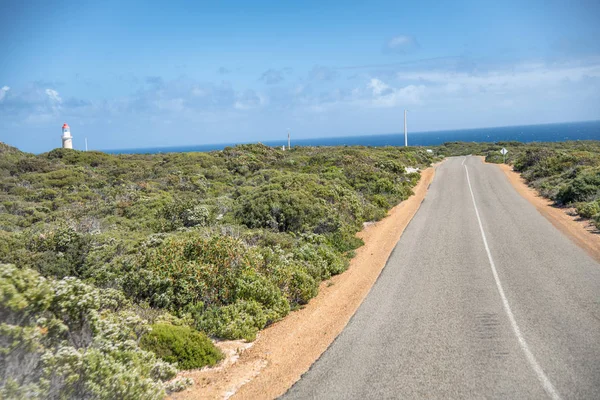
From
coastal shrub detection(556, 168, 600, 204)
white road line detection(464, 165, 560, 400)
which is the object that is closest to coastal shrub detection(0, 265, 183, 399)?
white road line detection(464, 165, 560, 400)

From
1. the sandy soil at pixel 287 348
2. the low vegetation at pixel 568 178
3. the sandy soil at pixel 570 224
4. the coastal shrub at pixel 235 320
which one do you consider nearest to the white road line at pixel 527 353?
the sandy soil at pixel 287 348

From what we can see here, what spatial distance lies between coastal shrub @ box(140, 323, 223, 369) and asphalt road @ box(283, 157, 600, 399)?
183cm

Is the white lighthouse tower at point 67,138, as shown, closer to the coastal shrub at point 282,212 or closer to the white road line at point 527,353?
the coastal shrub at point 282,212

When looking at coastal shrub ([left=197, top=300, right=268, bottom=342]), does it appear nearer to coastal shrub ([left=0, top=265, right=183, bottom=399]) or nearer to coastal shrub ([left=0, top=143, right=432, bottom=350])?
coastal shrub ([left=0, top=143, right=432, bottom=350])

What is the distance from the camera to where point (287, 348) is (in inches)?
333

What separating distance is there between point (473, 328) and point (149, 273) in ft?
22.2

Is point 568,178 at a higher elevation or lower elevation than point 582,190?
higher

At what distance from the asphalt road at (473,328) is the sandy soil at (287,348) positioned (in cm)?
31

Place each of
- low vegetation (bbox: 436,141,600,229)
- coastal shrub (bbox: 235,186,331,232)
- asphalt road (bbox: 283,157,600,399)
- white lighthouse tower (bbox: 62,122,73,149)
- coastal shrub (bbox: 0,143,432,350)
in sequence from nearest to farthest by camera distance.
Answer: asphalt road (bbox: 283,157,600,399), coastal shrub (bbox: 0,143,432,350), coastal shrub (bbox: 235,186,331,232), low vegetation (bbox: 436,141,600,229), white lighthouse tower (bbox: 62,122,73,149)

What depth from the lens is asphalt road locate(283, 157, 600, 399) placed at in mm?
6449

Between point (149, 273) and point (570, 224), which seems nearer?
point (149, 273)

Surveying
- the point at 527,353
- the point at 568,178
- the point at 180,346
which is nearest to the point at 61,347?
the point at 180,346

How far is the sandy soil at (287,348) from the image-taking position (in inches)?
274

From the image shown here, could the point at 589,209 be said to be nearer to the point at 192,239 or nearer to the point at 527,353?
the point at 527,353
